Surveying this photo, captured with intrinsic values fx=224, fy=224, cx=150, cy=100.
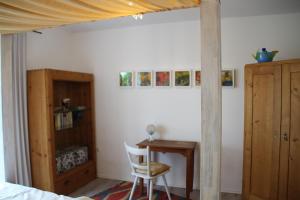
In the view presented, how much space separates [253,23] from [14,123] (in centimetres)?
327

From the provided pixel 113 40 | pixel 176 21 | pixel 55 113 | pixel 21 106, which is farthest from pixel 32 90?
pixel 176 21

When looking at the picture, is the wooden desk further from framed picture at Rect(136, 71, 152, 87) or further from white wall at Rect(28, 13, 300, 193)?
framed picture at Rect(136, 71, 152, 87)

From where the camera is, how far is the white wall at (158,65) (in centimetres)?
303

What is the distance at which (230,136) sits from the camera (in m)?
3.15

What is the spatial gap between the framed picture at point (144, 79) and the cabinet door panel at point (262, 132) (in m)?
1.42

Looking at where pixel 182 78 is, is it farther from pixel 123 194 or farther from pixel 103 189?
pixel 103 189

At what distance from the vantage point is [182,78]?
3305 mm

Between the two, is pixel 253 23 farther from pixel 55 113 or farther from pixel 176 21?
pixel 55 113

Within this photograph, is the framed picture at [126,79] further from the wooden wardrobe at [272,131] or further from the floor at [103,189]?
the wooden wardrobe at [272,131]

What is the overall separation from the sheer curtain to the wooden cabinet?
0.10 metres

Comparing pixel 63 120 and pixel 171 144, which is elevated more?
pixel 63 120

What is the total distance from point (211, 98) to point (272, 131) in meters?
1.44

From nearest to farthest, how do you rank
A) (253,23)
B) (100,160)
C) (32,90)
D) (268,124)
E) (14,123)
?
(268,124), (14,123), (32,90), (253,23), (100,160)

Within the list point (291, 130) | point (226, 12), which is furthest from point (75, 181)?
point (226, 12)
